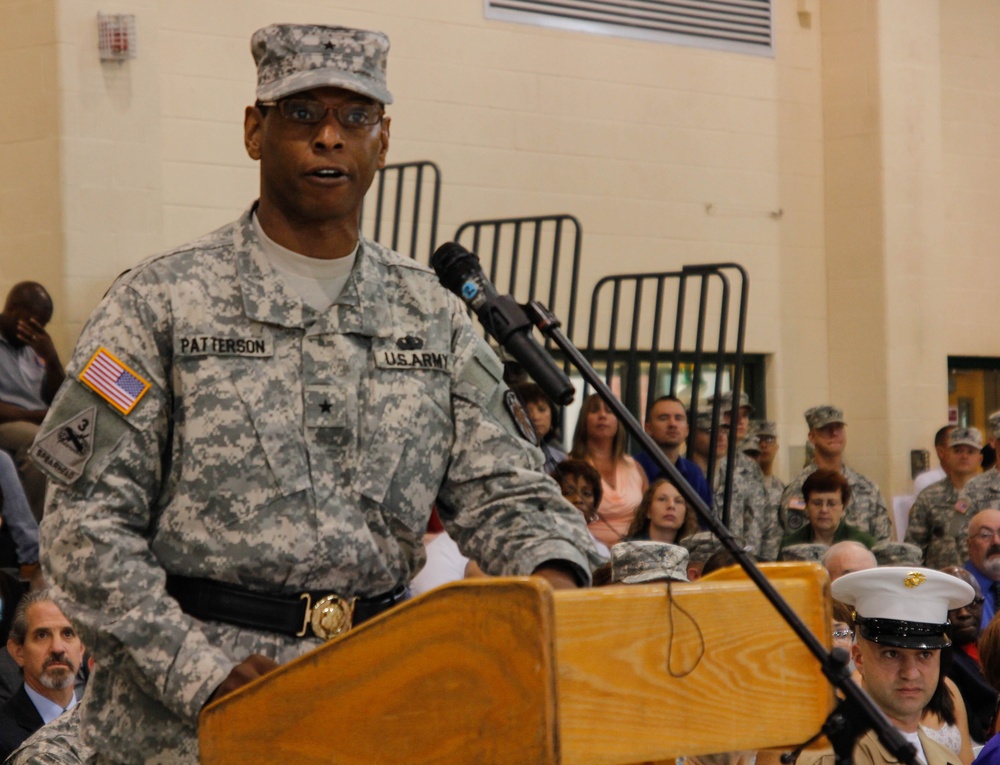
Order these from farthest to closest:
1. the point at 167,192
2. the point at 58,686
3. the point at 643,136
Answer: the point at 643,136
the point at 167,192
the point at 58,686

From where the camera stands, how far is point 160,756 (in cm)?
188

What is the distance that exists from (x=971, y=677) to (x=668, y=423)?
1.97m

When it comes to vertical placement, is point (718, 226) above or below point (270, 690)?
above

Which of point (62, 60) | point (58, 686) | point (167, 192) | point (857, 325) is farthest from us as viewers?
point (857, 325)

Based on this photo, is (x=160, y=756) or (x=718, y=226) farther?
(x=718, y=226)

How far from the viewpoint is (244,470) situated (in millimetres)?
1918

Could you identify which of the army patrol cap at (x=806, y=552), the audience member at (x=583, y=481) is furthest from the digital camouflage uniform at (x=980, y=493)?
the audience member at (x=583, y=481)

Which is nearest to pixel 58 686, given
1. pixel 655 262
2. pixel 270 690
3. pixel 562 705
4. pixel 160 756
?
pixel 160 756

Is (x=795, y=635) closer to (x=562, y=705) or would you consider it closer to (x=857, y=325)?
(x=562, y=705)

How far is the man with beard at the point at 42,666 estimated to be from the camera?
4109mm

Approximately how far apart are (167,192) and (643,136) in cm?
274

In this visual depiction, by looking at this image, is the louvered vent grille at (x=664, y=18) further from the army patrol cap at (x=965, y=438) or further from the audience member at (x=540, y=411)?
the audience member at (x=540, y=411)

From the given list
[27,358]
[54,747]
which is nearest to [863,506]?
[27,358]

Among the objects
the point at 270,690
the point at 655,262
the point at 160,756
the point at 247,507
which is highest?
the point at 655,262
